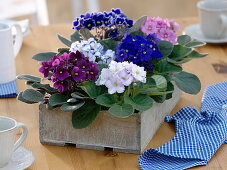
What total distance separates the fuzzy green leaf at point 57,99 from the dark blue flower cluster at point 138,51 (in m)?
0.15

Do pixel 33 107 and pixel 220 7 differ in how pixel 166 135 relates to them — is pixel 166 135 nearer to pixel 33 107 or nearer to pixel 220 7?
pixel 33 107

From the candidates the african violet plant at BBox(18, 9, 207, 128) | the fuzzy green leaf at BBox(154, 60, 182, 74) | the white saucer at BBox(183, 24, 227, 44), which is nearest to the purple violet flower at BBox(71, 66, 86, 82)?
the african violet plant at BBox(18, 9, 207, 128)

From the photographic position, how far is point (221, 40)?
192cm

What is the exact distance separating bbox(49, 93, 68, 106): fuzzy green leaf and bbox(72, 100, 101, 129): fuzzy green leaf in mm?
35

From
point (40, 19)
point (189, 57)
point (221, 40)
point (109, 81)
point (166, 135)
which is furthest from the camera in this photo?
point (40, 19)

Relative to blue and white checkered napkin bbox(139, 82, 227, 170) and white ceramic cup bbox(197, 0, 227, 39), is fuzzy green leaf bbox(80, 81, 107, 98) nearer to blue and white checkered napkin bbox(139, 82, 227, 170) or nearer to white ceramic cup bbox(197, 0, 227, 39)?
blue and white checkered napkin bbox(139, 82, 227, 170)

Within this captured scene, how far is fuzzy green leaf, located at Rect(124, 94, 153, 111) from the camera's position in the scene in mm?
1170

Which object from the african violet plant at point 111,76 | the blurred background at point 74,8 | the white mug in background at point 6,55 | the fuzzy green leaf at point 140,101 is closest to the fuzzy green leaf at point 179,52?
the african violet plant at point 111,76

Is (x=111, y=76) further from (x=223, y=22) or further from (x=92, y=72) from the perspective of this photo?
(x=223, y=22)

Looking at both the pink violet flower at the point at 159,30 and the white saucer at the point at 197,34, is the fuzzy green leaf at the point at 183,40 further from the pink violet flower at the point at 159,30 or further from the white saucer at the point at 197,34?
the white saucer at the point at 197,34

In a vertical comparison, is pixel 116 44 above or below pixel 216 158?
above

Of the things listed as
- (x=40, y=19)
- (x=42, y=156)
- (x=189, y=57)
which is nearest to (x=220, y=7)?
(x=189, y=57)

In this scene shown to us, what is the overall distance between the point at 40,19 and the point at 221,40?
1.88 meters

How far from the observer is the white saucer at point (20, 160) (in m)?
1.13
